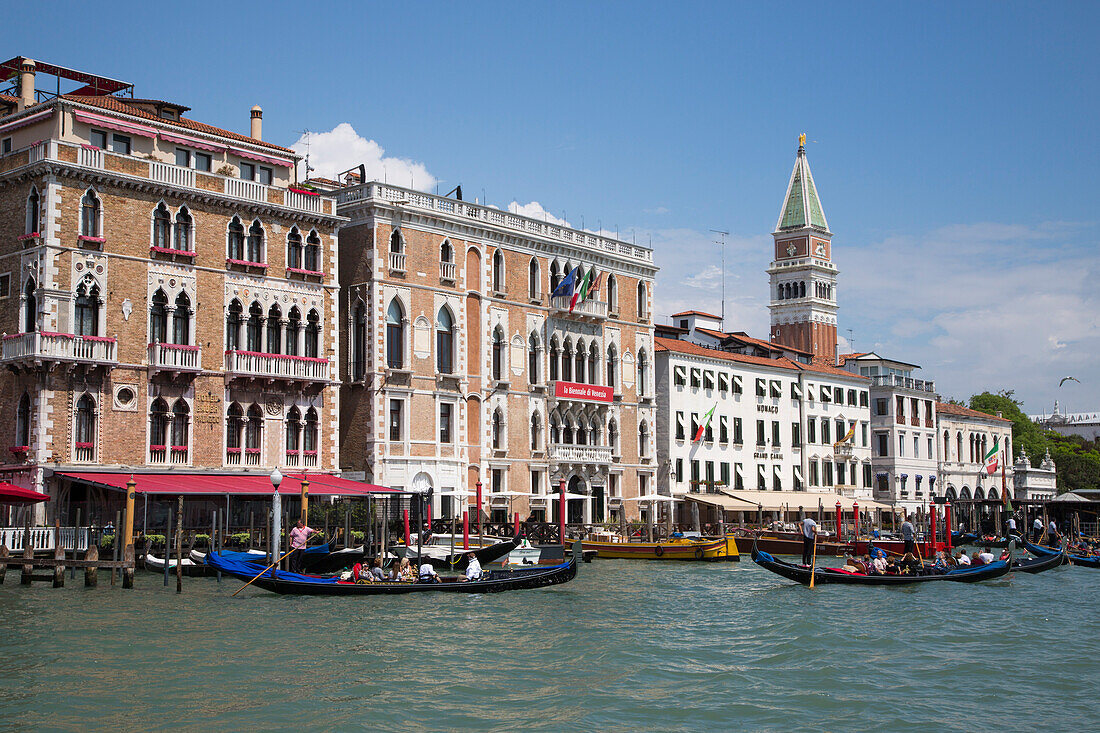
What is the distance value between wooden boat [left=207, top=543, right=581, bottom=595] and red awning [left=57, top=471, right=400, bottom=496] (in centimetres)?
371

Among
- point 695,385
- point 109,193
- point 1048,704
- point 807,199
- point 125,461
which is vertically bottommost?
point 1048,704

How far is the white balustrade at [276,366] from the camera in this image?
3503cm

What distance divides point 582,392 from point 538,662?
1087 inches

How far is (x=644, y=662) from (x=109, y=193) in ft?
67.9

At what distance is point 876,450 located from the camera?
6744cm

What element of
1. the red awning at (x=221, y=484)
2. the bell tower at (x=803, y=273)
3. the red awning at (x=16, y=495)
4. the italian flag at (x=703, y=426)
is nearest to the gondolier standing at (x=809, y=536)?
the red awning at (x=221, y=484)

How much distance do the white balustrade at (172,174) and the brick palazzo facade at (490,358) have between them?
6729 mm

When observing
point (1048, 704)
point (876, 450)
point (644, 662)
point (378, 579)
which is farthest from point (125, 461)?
point (876, 450)

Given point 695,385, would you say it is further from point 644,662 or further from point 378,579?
point 644,662

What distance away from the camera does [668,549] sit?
3959 cm

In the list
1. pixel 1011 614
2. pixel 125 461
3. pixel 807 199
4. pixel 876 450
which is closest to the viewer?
pixel 1011 614

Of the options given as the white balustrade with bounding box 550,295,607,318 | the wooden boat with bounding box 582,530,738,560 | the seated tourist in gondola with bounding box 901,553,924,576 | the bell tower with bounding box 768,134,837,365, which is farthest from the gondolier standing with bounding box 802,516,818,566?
the bell tower with bounding box 768,134,837,365

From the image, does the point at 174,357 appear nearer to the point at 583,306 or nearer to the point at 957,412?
the point at 583,306

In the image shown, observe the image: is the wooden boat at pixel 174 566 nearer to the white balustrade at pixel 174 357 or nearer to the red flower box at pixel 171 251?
the white balustrade at pixel 174 357
